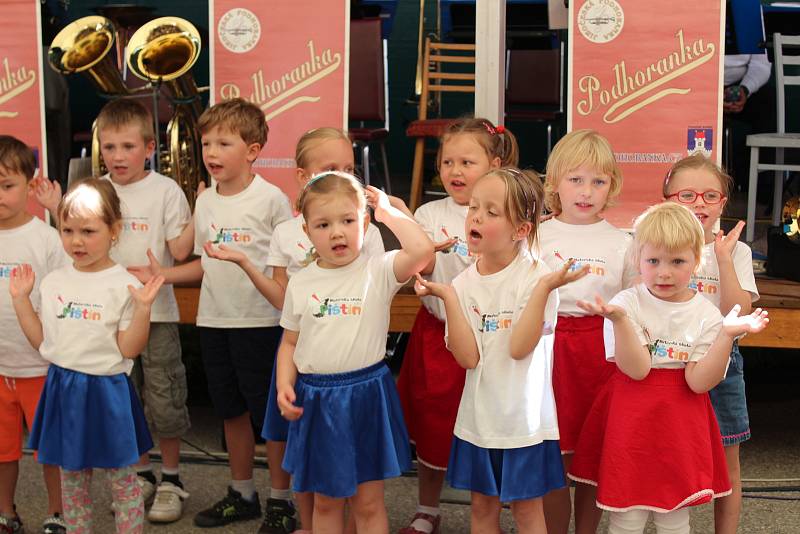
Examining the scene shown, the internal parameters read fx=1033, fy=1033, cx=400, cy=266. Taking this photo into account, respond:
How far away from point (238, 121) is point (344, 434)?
4.31 ft

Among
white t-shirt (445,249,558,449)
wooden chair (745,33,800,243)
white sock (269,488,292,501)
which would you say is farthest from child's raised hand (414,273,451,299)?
wooden chair (745,33,800,243)

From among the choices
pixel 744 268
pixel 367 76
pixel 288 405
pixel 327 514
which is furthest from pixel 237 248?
pixel 367 76

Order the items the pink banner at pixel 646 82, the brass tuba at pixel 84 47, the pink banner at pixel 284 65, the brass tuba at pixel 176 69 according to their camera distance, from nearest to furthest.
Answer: the pink banner at pixel 646 82, the pink banner at pixel 284 65, the brass tuba at pixel 176 69, the brass tuba at pixel 84 47

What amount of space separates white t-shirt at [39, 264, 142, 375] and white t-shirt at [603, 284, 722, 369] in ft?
5.20

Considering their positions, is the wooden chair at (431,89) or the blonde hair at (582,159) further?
the wooden chair at (431,89)

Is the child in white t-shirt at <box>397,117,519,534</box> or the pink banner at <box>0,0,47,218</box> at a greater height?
the pink banner at <box>0,0,47,218</box>

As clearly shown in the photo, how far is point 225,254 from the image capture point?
3355 mm

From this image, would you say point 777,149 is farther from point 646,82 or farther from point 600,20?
point 600,20

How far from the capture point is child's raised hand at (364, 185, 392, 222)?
3.16m

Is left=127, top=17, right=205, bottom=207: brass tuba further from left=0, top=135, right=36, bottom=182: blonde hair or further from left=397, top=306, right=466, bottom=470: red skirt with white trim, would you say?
left=397, top=306, right=466, bottom=470: red skirt with white trim

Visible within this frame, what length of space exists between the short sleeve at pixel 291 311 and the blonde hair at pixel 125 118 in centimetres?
108

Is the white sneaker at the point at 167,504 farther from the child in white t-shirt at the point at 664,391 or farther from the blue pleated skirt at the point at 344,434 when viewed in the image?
the child in white t-shirt at the point at 664,391

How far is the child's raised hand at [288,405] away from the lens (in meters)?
3.06

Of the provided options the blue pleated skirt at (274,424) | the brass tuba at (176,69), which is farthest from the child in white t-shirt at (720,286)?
the brass tuba at (176,69)
